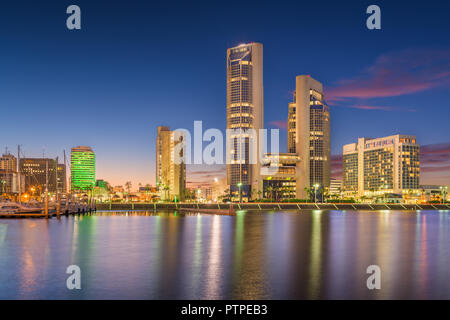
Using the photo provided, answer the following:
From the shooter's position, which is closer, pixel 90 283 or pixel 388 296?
pixel 388 296

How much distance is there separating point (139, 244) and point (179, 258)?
13.8 meters

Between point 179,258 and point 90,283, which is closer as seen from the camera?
point 90,283

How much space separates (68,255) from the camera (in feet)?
146

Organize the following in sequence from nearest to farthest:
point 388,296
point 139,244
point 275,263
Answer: point 388,296
point 275,263
point 139,244
